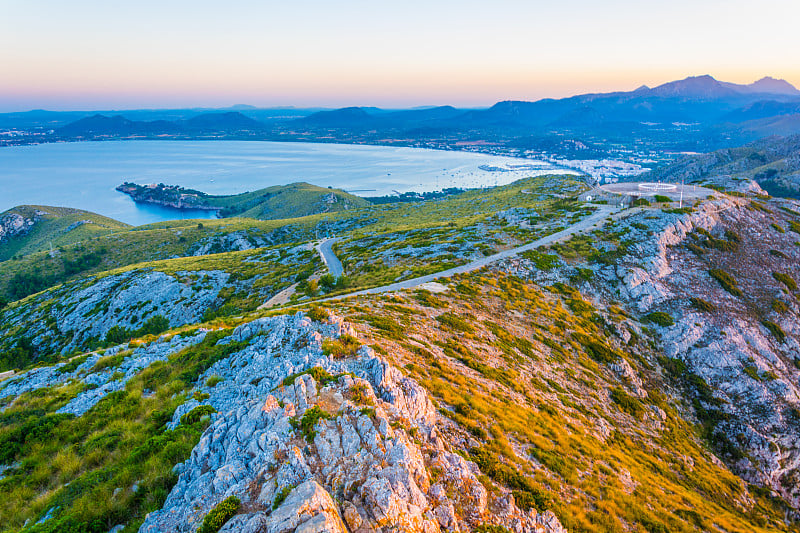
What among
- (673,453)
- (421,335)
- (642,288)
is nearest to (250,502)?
(421,335)

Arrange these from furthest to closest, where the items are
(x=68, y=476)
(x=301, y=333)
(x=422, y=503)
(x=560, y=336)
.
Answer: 1. (x=560, y=336)
2. (x=301, y=333)
3. (x=68, y=476)
4. (x=422, y=503)

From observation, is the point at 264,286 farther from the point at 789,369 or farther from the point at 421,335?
the point at 789,369

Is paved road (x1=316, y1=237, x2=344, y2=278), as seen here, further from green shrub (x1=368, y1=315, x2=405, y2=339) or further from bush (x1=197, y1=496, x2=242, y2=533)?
bush (x1=197, y1=496, x2=242, y2=533)

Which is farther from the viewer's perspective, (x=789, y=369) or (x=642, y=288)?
(x=642, y=288)

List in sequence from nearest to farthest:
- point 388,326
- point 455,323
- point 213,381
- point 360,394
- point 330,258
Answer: point 360,394, point 213,381, point 388,326, point 455,323, point 330,258

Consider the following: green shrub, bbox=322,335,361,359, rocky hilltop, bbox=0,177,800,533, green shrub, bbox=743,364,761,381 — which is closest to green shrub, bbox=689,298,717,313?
rocky hilltop, bbox=0,177,800,533

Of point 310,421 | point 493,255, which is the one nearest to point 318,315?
point 310,421

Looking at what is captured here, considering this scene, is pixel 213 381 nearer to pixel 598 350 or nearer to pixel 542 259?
pixel 598 350

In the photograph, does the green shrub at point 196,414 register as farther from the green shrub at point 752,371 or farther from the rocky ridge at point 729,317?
the green shrub at point 752,371
